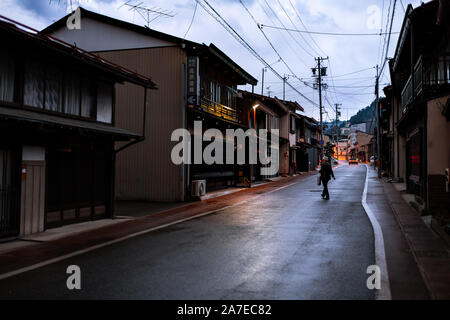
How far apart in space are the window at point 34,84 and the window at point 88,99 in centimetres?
165

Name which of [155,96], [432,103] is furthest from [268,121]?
[432,103]

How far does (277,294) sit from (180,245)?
11.5 feet

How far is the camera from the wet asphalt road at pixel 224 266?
16.1ft

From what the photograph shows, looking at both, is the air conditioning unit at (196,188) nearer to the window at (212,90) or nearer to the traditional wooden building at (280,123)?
the window at (212,90)

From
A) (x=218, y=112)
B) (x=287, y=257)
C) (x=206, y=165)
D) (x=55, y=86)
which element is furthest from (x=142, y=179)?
(x=287, y=257)

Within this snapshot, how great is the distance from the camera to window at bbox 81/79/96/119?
11511 millimetres

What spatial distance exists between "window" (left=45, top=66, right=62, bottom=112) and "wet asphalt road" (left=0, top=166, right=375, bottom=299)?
4765mm

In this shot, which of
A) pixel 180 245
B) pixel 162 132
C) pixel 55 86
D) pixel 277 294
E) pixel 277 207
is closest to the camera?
pixel 277 294

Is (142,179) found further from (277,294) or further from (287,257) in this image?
(277,294)

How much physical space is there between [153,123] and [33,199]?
349 inches

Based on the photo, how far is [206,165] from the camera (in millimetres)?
19984

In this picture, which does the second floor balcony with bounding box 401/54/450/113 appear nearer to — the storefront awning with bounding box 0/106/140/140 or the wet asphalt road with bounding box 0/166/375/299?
the wet asphalt road with bounding box 0/166/375/299
